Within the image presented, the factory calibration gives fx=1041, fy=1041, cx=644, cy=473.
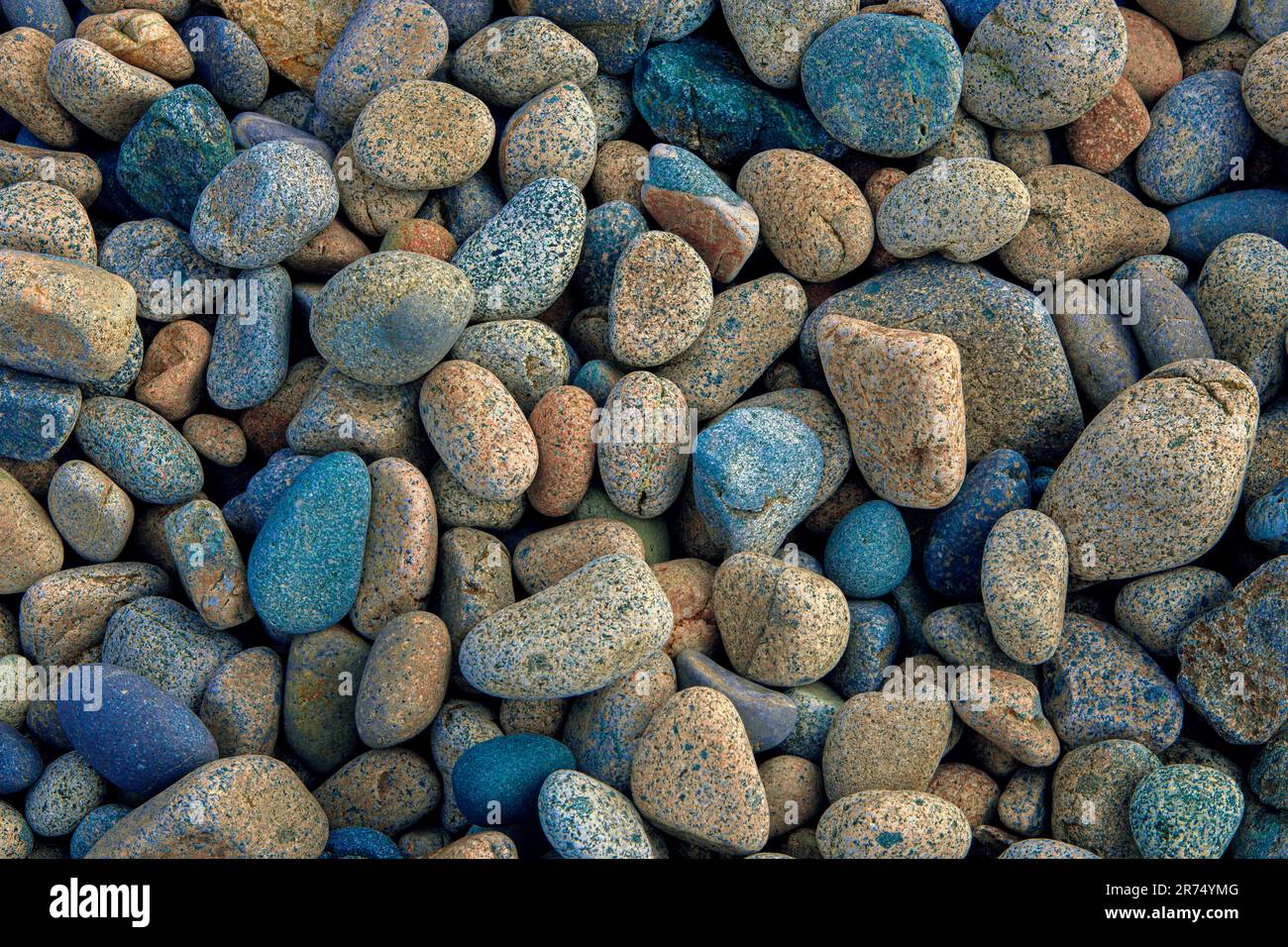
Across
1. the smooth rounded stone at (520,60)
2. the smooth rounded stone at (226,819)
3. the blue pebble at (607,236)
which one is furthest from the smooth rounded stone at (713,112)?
the smooth rounded stone at (226,819)

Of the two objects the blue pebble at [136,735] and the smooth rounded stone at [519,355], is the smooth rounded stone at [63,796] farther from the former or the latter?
the smooth rounded stone at [519,355]

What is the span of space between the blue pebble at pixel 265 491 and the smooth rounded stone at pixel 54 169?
144 cm

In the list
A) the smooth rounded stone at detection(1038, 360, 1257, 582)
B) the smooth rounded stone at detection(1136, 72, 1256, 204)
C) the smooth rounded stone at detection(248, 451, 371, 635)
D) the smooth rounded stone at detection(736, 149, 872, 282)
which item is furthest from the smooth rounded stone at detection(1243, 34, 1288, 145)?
the smooth rounded stone at detection(248, 451, 371, 635)

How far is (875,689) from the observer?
150 inches

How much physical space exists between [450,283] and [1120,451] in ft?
8.14

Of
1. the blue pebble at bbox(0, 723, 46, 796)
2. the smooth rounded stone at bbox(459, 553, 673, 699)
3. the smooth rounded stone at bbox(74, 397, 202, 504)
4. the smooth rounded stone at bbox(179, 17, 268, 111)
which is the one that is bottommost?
the blue pebble at bbox(0, 723, 46, 796)

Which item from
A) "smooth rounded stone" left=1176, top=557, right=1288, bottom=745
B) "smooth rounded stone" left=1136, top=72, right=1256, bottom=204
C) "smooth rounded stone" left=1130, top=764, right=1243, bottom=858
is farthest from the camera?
"smooth rounded stone" left=1136, top=72, right=1256, bottom=204

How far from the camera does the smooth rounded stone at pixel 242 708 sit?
3.62 meters

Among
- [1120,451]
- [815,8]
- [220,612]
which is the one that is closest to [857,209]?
[815,8]

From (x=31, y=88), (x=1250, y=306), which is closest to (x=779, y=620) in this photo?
(x=1250, y=306)

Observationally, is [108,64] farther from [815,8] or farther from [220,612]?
[815,8]

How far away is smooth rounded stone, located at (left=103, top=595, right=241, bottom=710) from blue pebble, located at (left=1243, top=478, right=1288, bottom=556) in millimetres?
3762

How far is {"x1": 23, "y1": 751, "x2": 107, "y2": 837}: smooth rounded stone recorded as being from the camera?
3449mm

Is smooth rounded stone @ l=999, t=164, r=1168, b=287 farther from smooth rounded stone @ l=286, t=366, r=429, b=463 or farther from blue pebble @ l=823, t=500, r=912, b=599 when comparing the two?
smooth rounded stone @ l=286, t=366, r=429, b=463
